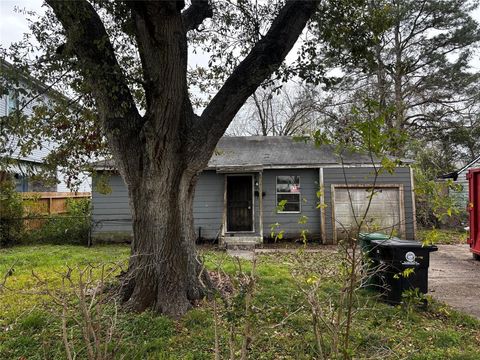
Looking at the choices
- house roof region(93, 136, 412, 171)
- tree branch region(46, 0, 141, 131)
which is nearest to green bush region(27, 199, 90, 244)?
house roof region(93, 136, 412, 171)

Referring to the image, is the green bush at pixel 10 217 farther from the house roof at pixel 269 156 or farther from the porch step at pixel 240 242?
the porch step at pixel 240 242

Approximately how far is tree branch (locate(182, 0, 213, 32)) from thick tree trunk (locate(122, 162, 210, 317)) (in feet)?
7.80

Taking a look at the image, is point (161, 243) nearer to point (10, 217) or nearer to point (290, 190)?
point (290, 190)

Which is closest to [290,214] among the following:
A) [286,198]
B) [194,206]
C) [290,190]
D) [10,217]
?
[286,198]

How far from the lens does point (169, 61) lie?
4527 millimetres

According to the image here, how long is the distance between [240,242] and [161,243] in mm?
7355

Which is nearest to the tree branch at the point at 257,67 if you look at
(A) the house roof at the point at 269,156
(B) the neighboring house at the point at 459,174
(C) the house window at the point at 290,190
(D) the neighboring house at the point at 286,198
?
(B) the neighboring house at the point at 459,174

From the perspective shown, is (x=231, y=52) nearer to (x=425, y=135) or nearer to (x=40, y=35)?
(x=40, y=35)

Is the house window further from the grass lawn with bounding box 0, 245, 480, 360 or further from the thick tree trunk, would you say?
the thick tree trunk

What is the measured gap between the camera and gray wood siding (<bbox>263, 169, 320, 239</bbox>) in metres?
12.8

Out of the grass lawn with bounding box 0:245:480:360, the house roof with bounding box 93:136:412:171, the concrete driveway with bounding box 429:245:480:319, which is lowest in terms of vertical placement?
the concrete driveway with bounding box 429:245:480:319

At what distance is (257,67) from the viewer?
4914mm

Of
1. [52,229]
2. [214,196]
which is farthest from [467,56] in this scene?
[52,229]

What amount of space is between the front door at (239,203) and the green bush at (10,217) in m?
6.94
